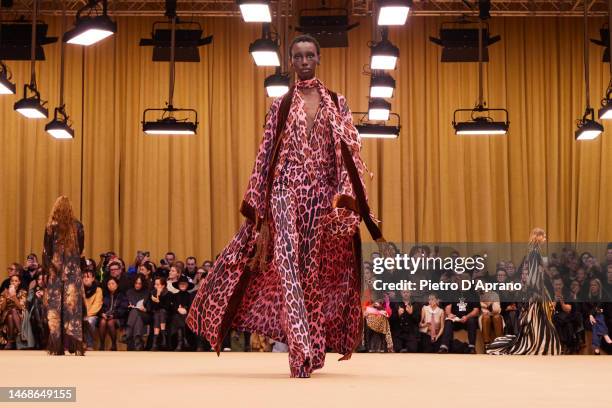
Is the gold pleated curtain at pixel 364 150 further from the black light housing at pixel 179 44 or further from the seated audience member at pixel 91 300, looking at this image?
the seated audience member at pixel 91 300

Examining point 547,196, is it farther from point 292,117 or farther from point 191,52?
point 292,117

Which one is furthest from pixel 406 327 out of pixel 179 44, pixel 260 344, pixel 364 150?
pixel 179 44

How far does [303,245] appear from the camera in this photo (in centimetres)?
509

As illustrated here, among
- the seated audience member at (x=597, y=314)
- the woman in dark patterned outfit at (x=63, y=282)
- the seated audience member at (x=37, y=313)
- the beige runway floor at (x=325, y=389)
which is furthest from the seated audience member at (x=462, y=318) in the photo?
the beige runway floor at (x=325, y=389)

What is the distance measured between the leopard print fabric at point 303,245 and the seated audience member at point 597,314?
22.4 ft

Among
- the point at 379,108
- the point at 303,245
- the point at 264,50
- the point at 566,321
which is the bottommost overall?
the point at 566,321

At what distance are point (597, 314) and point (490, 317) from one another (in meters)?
1.27

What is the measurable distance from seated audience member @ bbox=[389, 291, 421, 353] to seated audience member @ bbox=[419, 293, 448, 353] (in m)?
0.07

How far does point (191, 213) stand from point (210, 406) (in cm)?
1293

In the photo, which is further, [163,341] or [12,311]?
[12,311]

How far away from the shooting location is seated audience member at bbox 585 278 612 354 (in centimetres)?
1125

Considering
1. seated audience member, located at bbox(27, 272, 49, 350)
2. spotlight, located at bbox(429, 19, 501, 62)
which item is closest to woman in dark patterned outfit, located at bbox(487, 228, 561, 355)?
spotlight, located at bbox(429, 19, 501, 62)

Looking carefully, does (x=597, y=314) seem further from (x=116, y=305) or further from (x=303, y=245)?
(x=303, y=245)

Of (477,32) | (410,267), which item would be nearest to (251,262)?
(410,267)
